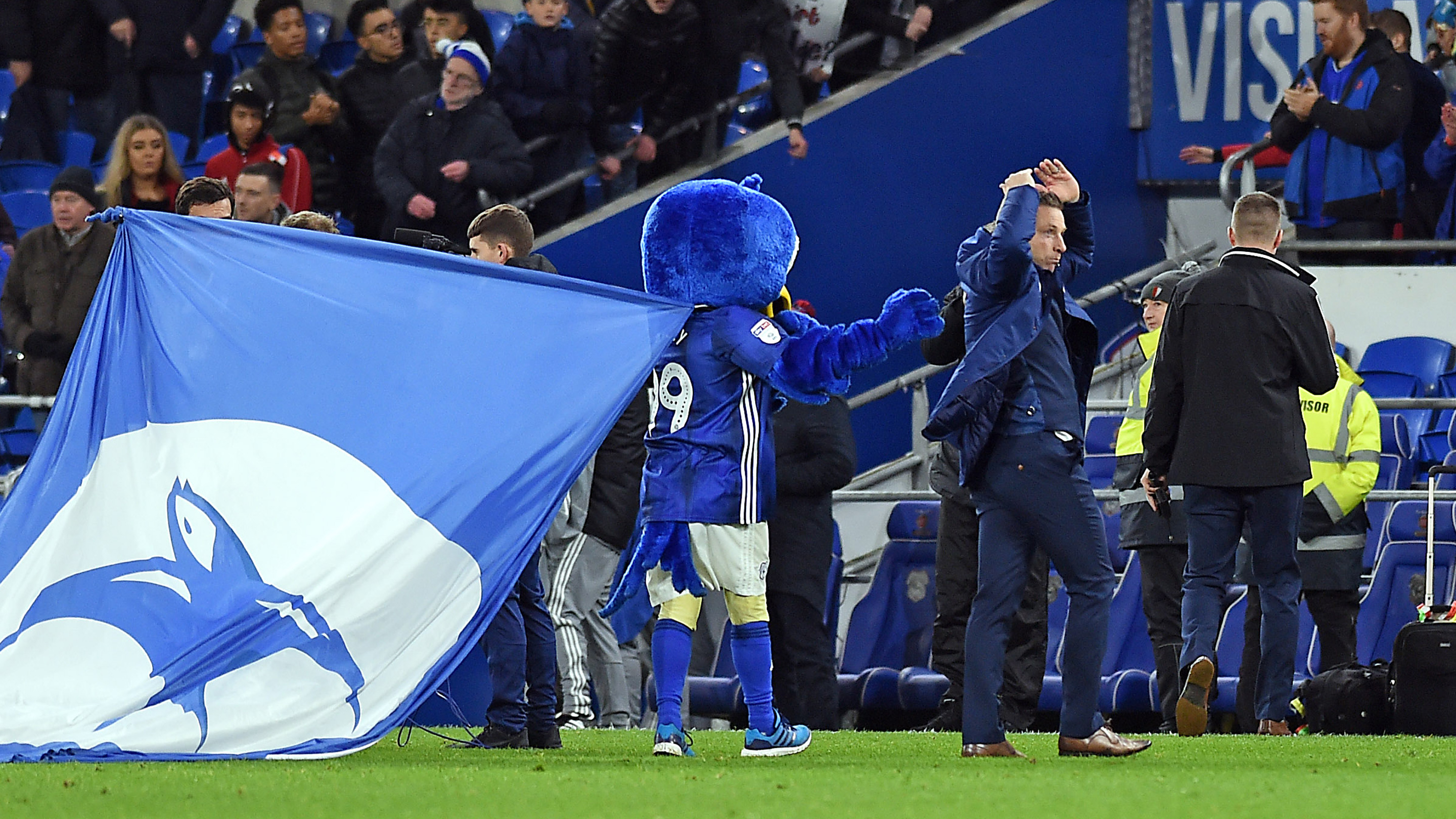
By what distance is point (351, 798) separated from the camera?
4125mm

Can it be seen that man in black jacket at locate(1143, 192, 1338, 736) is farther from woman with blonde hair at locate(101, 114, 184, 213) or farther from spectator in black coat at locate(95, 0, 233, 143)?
spectator in black coat at locate(95, 0, 233, 143)

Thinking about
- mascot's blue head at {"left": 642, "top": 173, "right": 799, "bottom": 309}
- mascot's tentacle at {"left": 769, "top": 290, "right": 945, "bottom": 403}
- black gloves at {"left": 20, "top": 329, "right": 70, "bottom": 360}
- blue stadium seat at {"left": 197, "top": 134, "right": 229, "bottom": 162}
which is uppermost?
blue stadium seat at {"left": 197, "top": 134, "right": 229, "bottom": 162}

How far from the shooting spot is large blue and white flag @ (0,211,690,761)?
5191 mm

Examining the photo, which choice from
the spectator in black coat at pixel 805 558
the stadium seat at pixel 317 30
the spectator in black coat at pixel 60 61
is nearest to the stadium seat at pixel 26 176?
the spectator in black coat at pixel 60 61

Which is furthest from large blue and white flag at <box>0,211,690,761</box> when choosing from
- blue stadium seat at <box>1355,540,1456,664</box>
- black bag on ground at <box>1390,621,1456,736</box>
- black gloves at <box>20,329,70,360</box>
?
blue stadium seat at <box>1355,540,1456,664</box>

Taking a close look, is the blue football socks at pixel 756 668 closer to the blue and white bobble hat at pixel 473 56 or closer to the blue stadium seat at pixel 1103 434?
the blue stadium seat at pixel 1103 434

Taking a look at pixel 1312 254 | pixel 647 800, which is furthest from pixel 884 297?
pixel 647 800

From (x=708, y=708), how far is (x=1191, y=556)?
281 centimetres

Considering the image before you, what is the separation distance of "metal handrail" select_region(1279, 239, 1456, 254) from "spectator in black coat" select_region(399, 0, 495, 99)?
16.7 feet

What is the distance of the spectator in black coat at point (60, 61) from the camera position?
511 inches

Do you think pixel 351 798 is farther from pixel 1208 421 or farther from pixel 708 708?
pixel 708 708

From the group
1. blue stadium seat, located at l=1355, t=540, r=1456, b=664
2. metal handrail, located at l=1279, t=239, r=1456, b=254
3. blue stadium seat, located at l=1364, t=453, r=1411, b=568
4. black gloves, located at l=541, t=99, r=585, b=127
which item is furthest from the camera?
black gloves, located at l=541, t=99, r=585, b=127

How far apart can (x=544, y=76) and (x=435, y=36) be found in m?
0.95

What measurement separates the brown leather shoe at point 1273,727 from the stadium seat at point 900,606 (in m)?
2.55
